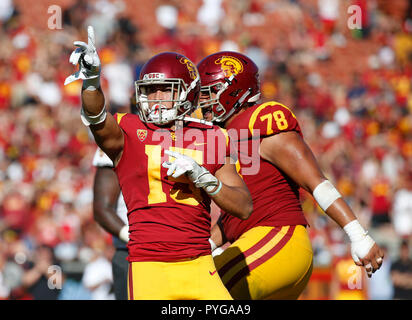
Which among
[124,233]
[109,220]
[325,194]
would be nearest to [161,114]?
[325,194]

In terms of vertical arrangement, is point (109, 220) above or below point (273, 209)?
above

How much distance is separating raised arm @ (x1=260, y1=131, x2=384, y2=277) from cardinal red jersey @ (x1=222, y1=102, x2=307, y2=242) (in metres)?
0.06

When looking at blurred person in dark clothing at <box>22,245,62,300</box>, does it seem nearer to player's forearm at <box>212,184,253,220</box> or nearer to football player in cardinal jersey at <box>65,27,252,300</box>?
football player in cardinal jersey at <box>65,27,252,300</box>

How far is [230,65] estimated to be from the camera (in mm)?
4594

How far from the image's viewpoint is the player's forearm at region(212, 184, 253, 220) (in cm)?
340

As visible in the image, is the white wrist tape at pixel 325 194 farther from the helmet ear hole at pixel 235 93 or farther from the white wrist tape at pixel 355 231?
the helmet ear hole at pixel 235 93

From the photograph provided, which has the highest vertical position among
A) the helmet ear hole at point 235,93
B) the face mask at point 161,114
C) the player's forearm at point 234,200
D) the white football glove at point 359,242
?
the helmet ear hole at point 235,93

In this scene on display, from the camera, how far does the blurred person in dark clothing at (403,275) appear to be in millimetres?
9125

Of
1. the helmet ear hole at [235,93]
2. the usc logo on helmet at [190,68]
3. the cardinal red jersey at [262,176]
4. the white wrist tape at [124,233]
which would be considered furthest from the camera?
the white wrist tape at [124,233]

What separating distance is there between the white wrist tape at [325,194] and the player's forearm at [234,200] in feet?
1.83

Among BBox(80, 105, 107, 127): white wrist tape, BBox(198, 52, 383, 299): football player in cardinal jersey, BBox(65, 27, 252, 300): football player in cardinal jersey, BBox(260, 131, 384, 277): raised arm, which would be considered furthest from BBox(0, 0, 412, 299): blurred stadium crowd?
BBox(80, 105, 107, 127): white wrist tape

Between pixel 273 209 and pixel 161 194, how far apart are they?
1.02 m

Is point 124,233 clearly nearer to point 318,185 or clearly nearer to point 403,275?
point 318,185

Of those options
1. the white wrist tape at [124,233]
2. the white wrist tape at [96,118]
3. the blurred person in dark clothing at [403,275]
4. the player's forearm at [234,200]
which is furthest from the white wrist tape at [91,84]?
the blurred person in dark clothing at [403,275]
